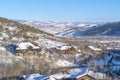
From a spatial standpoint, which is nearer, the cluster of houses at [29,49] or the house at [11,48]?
the cluster of houses at [29,49]

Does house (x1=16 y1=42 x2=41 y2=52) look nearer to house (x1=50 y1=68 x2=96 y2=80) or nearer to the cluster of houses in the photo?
the cluster of houses

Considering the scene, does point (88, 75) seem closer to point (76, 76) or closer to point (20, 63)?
point (76, 76)

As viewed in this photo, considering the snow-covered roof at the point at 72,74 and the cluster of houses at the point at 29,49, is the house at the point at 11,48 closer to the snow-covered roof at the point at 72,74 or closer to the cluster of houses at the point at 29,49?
the cluster of houses at the point at 29,49

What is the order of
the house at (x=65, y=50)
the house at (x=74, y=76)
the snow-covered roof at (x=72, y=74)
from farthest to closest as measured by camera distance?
the house at (x=65, y=50) → the snow-covered roof at (x=72, y=74) → the house at (x=74, y=76)

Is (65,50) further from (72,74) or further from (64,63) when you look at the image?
(72,74)

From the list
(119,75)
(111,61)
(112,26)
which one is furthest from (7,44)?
(112,26)

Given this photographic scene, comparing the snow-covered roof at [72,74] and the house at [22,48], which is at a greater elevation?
the house at [22,48]

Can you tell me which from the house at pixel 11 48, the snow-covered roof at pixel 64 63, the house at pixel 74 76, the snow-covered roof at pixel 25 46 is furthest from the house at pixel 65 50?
the house at pixel 74 76

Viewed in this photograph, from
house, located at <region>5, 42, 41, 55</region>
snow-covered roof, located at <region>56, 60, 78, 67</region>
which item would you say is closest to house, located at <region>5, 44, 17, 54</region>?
house, located at <region>5, 42, 41, 55</region>

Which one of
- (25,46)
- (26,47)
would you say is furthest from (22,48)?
(25,46)

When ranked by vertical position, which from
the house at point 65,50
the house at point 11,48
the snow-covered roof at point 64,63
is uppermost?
the house at point 11,48

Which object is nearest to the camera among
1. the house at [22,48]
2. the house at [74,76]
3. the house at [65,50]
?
the house at [74,76]
